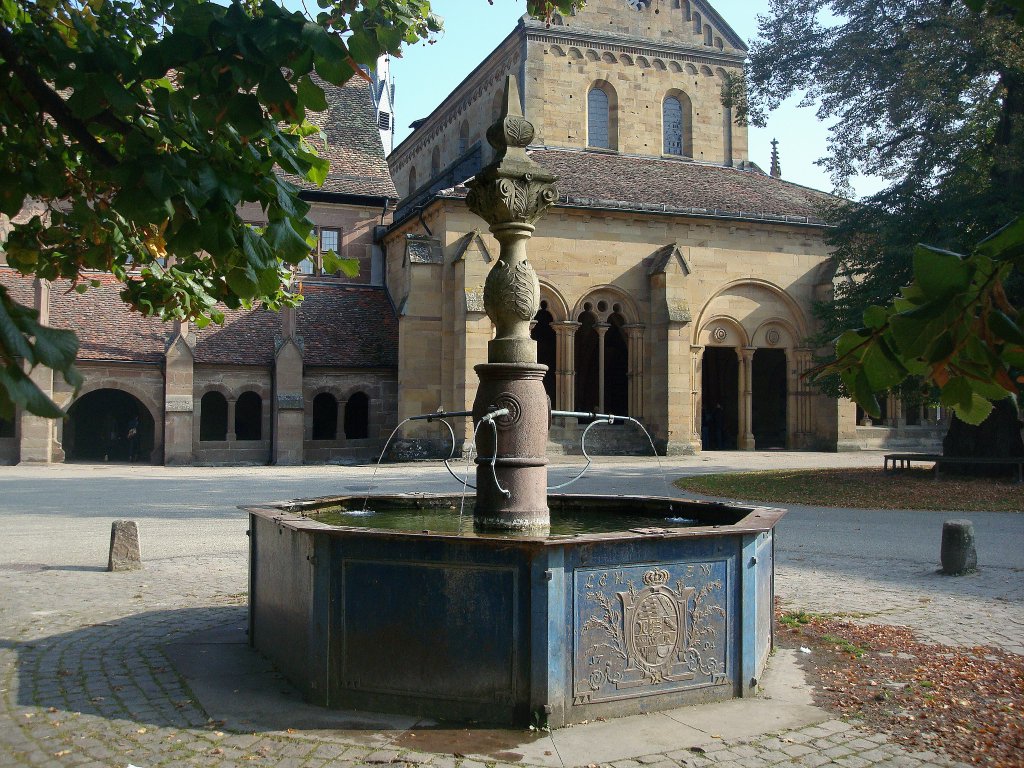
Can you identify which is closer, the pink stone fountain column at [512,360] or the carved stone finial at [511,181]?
the pink stone fountain column at [512,360]

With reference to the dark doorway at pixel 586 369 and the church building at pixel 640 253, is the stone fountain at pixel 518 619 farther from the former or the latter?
the dark doorway at pixel 586 369

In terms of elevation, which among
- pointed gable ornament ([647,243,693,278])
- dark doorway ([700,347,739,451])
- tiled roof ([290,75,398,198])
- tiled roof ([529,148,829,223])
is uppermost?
tiled roof ([290,75,398,198])

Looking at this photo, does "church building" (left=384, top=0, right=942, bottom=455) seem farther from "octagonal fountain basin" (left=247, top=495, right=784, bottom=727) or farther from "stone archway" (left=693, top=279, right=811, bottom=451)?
"octagonal fountain basin" (left=247, top=495, right=784, bottom=727)

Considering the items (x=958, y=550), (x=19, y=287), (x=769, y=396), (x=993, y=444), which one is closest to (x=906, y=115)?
(x=993, y=444)

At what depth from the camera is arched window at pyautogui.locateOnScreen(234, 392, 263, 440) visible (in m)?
31.7

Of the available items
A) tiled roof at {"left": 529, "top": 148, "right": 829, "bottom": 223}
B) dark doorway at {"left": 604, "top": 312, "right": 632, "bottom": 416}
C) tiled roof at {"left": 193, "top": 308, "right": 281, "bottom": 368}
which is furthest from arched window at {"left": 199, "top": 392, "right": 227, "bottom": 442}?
dark doorway at {"left": 604, "top": 312, "right": 632, "bottom": 416}

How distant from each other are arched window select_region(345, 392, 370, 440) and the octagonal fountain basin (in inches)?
965

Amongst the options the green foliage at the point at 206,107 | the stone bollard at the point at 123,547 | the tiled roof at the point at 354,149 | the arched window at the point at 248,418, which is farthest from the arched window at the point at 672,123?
the green foliage at the point at 206,107

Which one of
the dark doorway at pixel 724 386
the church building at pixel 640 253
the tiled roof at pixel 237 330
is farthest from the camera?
the dark doorway at pixel 724 386

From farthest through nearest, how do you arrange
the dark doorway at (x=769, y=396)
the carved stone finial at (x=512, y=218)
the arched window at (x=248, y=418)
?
the dark doorway at (x=769, y=396), the arched window at (x=248, y=418), the carved stone finial at (x=512, y=218)

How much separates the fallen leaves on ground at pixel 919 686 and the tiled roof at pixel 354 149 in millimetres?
27813

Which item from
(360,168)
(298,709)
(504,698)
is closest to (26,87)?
(298,709)

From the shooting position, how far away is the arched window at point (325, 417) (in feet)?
97.8

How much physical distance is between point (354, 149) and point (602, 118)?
9.21 m
